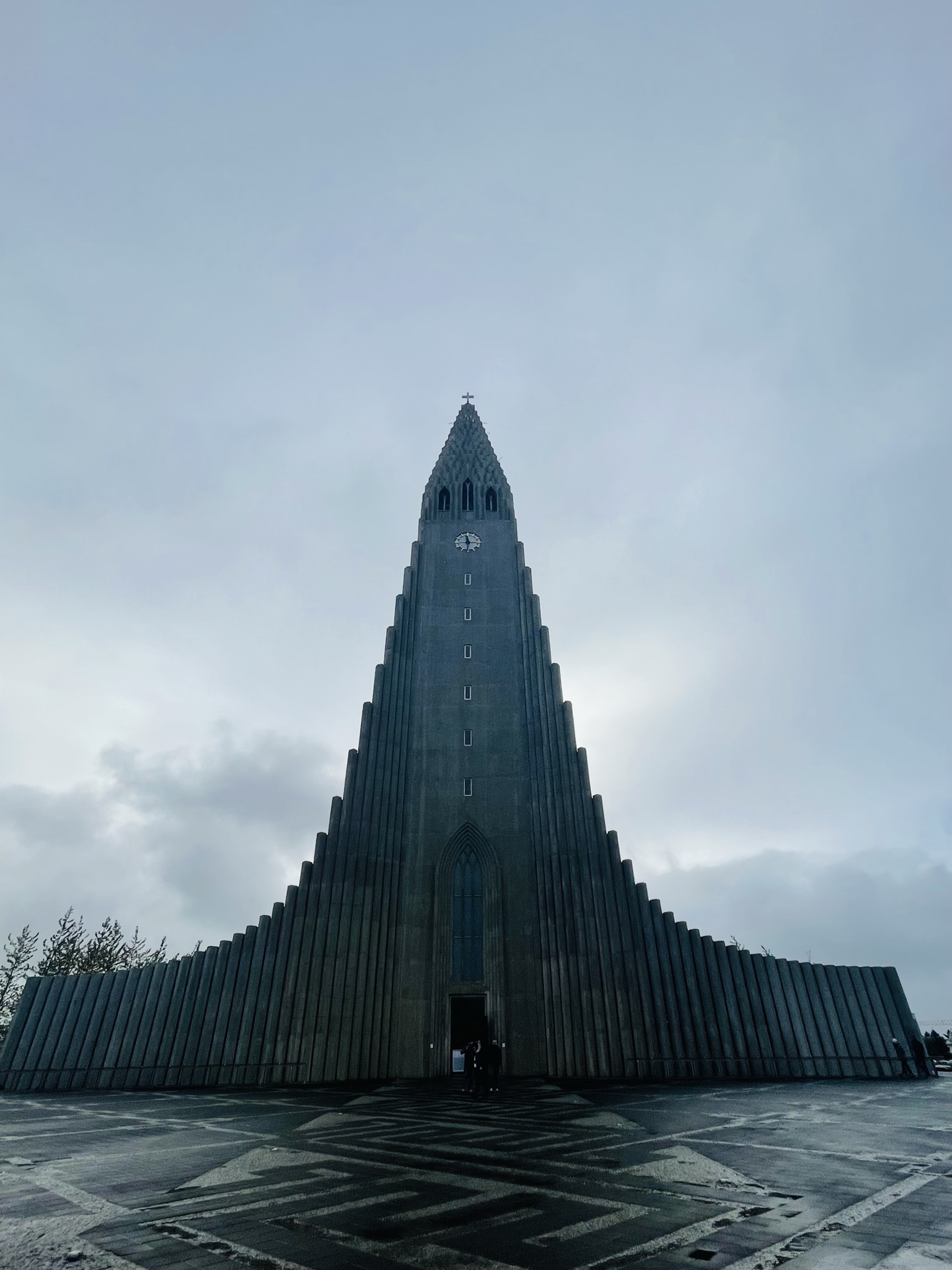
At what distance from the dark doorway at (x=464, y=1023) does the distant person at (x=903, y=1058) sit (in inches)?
712

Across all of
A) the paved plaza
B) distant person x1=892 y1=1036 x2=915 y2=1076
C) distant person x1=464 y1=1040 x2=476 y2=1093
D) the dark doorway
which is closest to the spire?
the dark doorway

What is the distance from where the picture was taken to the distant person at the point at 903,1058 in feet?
98.9

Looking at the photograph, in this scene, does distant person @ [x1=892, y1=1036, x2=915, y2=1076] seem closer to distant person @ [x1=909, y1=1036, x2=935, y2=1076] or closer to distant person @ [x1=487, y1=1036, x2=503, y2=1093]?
distant person @ [x1=909, y1=1036, x2=935, y2=1076]

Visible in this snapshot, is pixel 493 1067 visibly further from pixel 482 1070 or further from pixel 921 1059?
pixel 921 1059

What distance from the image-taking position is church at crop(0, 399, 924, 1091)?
29.6m

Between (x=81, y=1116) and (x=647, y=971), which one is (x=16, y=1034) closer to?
(x=81, y=1116)

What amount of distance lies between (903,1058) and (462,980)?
64.2 ft

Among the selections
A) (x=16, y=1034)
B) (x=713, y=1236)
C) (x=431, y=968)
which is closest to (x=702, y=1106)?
(x=713, y=1236)

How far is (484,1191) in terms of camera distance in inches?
299

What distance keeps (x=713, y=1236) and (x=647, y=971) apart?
1072 inches

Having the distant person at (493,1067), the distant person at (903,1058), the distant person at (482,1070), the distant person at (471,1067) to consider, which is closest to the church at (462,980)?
the distant person at (903,1058)

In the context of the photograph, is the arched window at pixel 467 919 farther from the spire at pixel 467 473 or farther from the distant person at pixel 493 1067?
the spire at pixel 467 473

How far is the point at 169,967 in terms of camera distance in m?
31.3

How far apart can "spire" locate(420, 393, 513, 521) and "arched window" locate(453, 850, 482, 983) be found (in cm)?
2236
